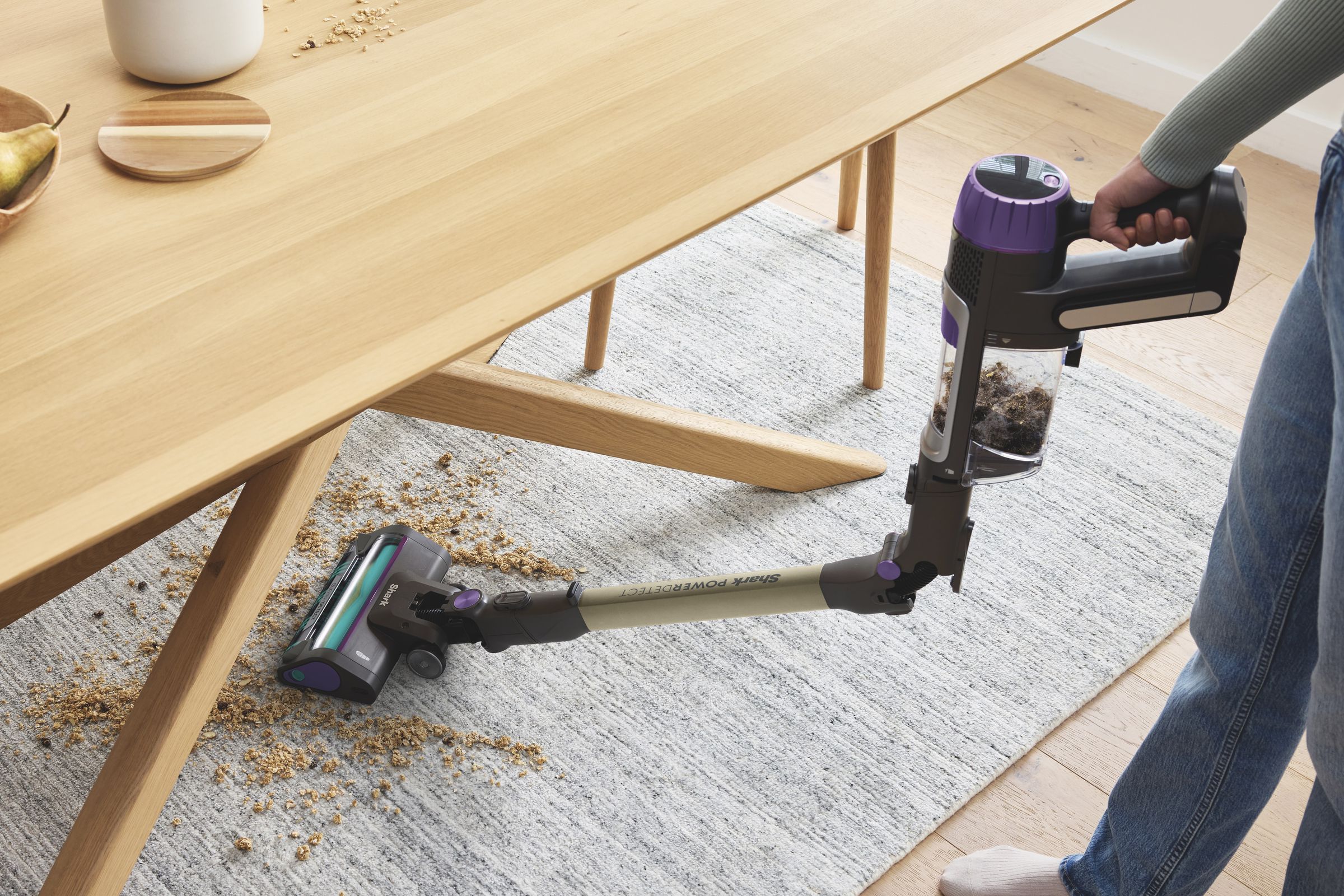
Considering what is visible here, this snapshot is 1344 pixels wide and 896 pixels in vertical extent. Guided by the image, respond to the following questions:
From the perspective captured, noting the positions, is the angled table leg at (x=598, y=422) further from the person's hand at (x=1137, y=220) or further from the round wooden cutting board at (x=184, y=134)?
the person's hand at (x=1137, y=220)

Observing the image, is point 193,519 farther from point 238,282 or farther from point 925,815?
point 925,815

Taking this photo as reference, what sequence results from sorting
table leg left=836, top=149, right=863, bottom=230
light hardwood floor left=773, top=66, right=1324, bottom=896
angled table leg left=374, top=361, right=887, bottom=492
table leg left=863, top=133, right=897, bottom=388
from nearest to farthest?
light hardwood floor left=773, top=66, right=1324, bottom=896 < angled table leg left=374, top=361, right=887, bottom=492 < table leg left=863, top=133, right=897, bottom=388 < table leg left=836, top=149, right=863, bottom=230

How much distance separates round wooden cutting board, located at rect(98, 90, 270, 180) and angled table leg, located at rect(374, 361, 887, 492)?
1.54 ft

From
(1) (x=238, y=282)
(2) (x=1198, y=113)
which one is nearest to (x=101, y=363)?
(1) (x=238, y=282)

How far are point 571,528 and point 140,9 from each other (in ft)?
3.16

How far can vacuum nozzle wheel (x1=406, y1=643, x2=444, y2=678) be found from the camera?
151cm

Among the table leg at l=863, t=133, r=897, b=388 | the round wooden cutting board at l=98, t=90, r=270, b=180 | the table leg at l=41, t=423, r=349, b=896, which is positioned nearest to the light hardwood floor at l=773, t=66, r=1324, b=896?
the table leg at l=863, t=133, r=897, b=388

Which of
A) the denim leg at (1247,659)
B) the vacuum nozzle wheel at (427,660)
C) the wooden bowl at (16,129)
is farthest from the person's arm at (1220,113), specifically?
the vacuum nozzle wheel at (427,660)

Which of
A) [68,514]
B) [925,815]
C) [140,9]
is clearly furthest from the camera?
[925,815]

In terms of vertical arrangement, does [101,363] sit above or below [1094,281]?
below

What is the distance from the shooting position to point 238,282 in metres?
0.86

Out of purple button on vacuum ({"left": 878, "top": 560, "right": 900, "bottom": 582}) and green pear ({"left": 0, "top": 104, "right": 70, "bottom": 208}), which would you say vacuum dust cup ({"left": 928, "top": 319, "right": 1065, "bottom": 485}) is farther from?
green pear ({"left": 0, "top": 104, "right": 70, "bottom": 208})

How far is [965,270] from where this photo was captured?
2.93 feet

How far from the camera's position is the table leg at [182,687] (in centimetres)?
113
